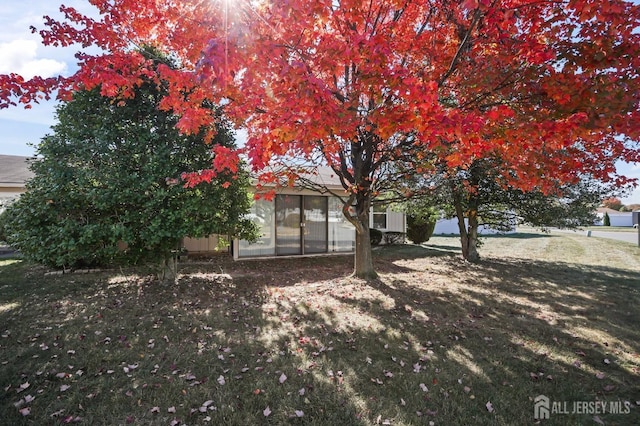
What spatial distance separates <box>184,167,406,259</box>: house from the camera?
1154 cm

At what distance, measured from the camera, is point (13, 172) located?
11391mm

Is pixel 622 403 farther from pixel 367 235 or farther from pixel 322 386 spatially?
pixel 367 235

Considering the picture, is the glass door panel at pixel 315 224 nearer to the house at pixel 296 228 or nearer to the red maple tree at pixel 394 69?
the house at pixel 296 228

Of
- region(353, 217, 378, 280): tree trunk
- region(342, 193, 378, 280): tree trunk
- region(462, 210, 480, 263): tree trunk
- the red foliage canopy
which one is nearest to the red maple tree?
the red foliage canopy

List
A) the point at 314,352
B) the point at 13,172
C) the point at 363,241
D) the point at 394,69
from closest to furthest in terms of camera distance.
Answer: the point at 314,352
the point at 394,69
the point at 363,241
the point at 13,172

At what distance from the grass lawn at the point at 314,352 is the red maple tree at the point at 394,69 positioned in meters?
2.41

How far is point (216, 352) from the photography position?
402 cm

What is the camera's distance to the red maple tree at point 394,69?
12.5ft

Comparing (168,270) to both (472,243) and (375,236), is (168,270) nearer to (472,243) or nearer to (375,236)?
(472,243)

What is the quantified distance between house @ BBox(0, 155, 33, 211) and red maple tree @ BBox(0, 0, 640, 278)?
263 inches

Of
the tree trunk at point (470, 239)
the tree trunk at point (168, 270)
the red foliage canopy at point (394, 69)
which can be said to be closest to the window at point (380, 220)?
the tree trunk at point (470, 239)

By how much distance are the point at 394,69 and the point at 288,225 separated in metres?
8.39

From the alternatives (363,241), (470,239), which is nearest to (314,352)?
(363,241)

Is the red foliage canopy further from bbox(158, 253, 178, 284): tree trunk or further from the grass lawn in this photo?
bbox(158, 253, 178, 284): tree trunk
